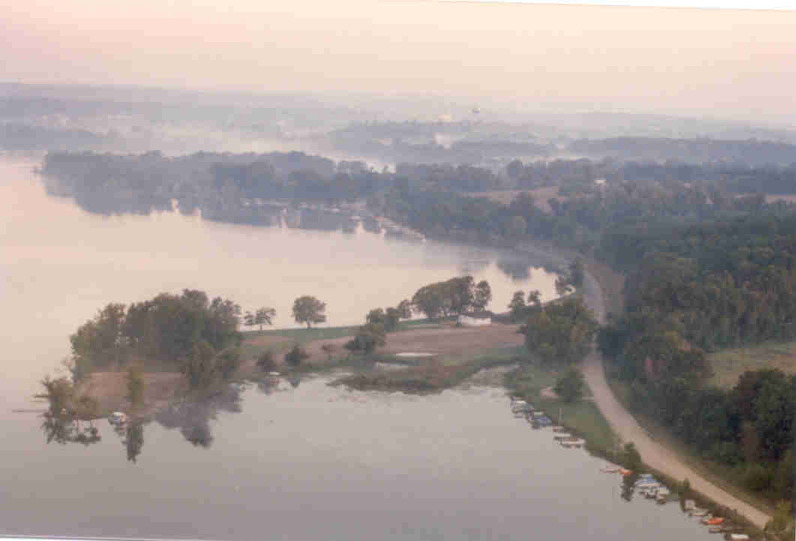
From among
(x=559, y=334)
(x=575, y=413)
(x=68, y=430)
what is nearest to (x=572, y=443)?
(x=575, y=413)

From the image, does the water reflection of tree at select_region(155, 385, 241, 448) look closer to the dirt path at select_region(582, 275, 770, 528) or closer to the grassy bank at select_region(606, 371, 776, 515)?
the dirt path at select_region(582, 275, 770, 528)

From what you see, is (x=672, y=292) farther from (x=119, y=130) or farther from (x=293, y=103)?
(x=119, y=130)

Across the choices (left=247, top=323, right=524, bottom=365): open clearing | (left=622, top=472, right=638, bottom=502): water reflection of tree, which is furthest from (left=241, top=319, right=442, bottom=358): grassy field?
(left=622, top=472, right=638, bottom=502): water reflection of tree

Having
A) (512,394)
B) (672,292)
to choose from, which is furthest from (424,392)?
(672,292)

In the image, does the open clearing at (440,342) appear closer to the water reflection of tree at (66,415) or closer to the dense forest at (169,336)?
the dense forest at (169,336)

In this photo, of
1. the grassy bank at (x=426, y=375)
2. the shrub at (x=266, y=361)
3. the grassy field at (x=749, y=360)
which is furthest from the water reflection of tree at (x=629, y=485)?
the shrub at (x=266, y=361)

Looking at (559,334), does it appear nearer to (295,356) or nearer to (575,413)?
(575,413)
